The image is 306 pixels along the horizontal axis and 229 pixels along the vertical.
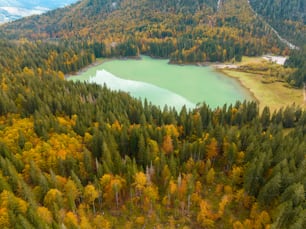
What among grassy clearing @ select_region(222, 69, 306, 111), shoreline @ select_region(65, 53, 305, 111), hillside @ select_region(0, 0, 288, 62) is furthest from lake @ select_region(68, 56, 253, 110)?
hillside @ select_region(0, 0, 288, 62)

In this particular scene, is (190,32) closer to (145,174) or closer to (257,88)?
(257,88)

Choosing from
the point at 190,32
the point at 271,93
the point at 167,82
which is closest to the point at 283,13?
the point at 190,32

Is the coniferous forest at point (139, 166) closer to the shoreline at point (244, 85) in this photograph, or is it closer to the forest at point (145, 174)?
the forest at point (145, 174)

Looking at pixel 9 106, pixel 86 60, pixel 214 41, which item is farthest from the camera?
pixel 214 41

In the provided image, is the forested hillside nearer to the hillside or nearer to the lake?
the hillside

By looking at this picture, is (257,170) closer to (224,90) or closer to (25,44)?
(224,90)

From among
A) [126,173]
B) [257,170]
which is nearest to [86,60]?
[126,173]
